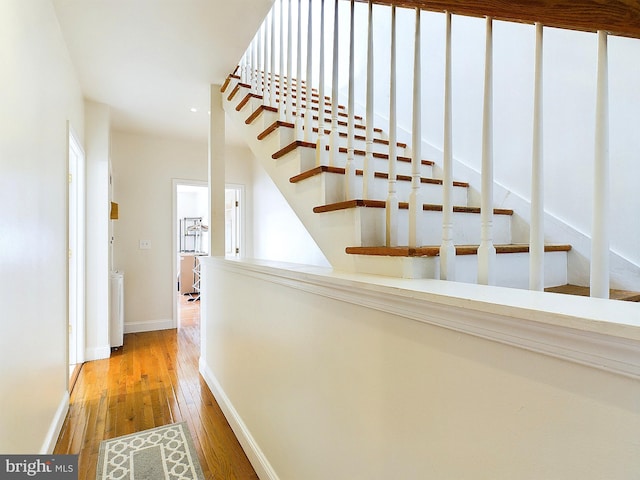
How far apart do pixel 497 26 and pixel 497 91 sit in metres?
0.40

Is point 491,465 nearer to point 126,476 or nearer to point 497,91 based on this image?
point 126,476

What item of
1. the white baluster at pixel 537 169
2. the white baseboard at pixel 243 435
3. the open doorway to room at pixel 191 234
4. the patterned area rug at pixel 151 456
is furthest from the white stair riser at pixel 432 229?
the open doorway to room at pixel 191 234

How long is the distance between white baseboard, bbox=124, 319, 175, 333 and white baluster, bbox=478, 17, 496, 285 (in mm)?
4278

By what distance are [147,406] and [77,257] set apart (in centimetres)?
153

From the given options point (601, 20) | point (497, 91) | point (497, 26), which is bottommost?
point (601, 20)

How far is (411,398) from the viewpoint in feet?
2.56

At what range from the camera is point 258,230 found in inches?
193

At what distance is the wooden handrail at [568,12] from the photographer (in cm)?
59

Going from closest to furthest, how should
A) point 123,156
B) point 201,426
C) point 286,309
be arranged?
point 286,309, point 201,426, point 123,156

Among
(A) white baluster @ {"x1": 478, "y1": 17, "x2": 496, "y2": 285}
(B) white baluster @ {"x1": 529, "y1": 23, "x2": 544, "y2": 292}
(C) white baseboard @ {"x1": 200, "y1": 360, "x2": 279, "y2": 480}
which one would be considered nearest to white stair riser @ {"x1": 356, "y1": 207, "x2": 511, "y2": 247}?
(A) white baluster @ {"x1": 478, "y1": 17, "x2": 496, "y2": 285}

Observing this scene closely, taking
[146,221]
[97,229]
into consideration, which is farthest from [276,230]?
[97,229]

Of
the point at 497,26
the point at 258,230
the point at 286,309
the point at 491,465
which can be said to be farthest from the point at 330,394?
the point at 258,230

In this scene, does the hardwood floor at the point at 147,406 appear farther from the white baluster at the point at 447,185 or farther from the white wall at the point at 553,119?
the white wall at the point at 553,119

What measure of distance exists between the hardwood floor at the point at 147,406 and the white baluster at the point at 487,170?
1.53 metres
